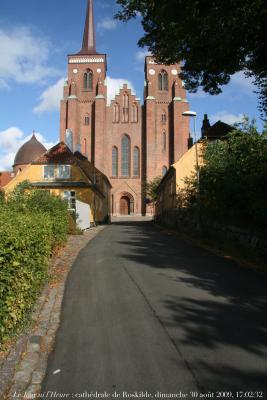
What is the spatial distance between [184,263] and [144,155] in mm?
53519

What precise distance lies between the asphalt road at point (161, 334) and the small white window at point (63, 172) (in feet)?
70.6

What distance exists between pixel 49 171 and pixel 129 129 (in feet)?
118

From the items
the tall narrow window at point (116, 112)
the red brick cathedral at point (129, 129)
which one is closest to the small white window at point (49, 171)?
the red brick cathedral at point (129, 129)

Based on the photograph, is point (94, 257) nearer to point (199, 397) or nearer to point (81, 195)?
point (199, 397)

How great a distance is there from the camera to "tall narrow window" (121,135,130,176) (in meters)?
65.2

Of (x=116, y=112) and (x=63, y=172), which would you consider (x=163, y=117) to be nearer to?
(x=116, y=112)

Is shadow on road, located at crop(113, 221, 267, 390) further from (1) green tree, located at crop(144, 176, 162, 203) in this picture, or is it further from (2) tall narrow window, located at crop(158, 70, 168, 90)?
(2) tall narrow window, located at crop(158, 70, 168, 90)

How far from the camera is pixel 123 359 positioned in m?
5.02

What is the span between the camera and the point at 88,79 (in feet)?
231

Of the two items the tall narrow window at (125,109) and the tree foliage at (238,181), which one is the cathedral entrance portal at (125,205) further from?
the tree foliage at (238,181)

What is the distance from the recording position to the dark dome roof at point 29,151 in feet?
243

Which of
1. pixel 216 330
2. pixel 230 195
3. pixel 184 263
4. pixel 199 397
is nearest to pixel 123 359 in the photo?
pixel 199 397

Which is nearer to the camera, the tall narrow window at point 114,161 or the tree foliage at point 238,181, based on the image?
the tree foliage at point 238,181

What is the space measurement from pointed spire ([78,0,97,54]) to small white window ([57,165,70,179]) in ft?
159
